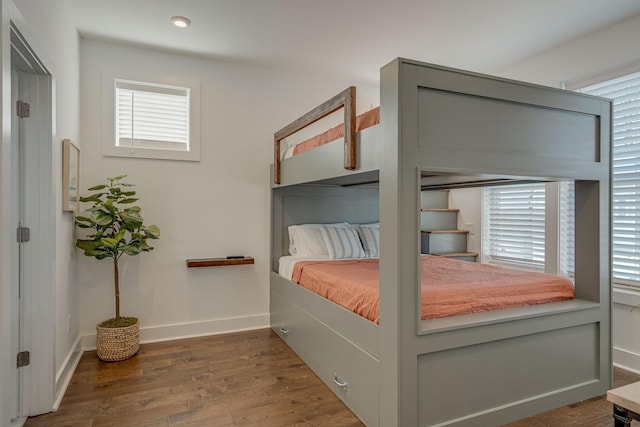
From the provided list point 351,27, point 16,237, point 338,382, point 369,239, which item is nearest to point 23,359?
point 16,237

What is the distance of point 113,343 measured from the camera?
113 inches

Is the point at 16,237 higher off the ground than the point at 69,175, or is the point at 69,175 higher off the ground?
the point at 69,175

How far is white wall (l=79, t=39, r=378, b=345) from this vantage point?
3.22 meters

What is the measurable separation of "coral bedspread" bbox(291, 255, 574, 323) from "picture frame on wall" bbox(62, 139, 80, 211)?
182 cm

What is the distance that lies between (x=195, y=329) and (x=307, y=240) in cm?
137

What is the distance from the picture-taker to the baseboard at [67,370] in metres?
2.29

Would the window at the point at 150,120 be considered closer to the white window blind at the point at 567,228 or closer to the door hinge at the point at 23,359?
the door hinge at the point at 23,359

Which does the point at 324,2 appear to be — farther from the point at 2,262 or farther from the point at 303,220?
the point at 2,262

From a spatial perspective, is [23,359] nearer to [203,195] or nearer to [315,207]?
[203,195]

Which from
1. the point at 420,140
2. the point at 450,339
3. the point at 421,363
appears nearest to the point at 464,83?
the point at 420,140

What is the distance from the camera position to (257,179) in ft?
12.5

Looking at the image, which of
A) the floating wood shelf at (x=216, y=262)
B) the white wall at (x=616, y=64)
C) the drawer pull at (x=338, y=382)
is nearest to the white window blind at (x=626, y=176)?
the white wall at (x=616, y=64)

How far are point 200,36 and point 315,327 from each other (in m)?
2.55

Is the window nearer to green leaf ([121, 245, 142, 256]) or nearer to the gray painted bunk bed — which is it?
green leaf ([121, 245, 142, 256])
